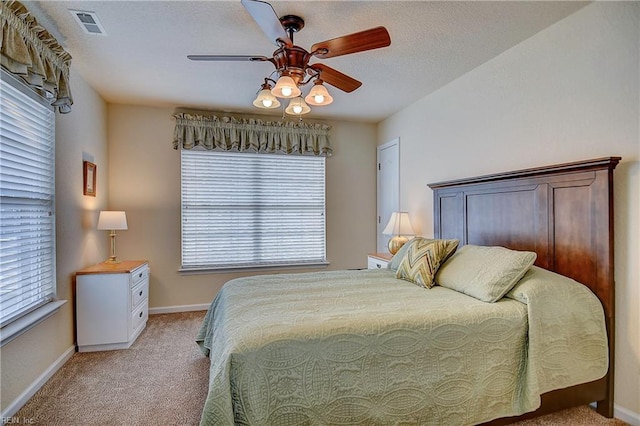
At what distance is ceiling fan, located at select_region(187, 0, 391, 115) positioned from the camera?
1741 mm

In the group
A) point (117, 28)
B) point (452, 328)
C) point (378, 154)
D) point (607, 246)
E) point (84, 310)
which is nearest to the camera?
point (452, 328)

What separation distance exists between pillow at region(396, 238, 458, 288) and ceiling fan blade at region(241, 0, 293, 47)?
5.61 feet

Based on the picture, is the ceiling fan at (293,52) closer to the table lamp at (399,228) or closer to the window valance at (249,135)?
the table lamp at (399,228)

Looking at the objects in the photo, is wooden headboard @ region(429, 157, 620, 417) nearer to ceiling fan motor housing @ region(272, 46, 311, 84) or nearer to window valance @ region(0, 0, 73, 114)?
ceiling fan motor housing @ region(272, 46, 311, 84)

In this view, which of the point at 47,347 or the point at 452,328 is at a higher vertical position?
the point at 452,328

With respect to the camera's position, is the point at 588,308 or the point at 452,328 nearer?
the point at 452,328

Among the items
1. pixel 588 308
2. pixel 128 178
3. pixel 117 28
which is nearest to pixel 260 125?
pixel 128 178

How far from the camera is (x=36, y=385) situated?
225cm

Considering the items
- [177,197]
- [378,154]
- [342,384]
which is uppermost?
[378,154]

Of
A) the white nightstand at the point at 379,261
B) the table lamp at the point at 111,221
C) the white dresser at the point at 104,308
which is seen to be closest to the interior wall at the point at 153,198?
the table lamp at the point at 111,221

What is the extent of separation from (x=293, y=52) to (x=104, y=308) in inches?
107

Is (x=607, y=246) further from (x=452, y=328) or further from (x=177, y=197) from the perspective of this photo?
(x=177, y=197)

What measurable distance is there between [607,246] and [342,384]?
1.73 m

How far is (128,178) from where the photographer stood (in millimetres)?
3914
